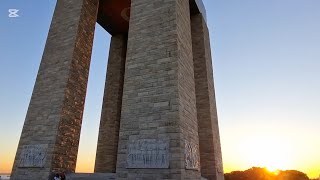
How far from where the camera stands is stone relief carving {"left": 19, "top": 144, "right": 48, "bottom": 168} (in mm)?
9547

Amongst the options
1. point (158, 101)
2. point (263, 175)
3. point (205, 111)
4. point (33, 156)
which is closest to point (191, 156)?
point (158, 101)

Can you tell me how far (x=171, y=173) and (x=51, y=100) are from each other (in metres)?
6.51

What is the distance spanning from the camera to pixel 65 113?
10.4 meters

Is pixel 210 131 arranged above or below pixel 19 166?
above

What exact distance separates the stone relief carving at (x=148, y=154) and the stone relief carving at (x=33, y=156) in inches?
158

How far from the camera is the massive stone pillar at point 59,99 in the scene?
383 inches

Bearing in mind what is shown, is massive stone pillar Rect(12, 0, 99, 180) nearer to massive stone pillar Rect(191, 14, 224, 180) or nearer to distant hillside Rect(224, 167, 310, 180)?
massive stone pillar Rect(191, 14, 224, 180)

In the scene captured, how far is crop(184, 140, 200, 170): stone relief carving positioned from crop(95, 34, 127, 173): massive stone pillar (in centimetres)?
749

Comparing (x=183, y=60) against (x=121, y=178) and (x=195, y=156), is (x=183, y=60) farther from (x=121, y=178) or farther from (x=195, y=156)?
(x=121, y=178)

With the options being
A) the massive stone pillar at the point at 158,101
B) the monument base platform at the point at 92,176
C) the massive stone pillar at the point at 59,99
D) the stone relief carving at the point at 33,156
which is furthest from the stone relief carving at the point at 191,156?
the stone relief carving at the point at 33,156

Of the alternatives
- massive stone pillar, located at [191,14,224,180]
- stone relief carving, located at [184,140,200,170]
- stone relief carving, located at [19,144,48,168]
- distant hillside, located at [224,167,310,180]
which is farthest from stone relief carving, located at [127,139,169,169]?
distant hillside, located at [224,167,310,180]

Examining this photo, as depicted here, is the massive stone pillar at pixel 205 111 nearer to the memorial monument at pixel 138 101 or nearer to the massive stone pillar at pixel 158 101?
the memorial monument at pixel 138 101

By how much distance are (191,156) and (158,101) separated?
2.12 metres

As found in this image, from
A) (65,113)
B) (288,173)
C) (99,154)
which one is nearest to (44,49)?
(65,113)
